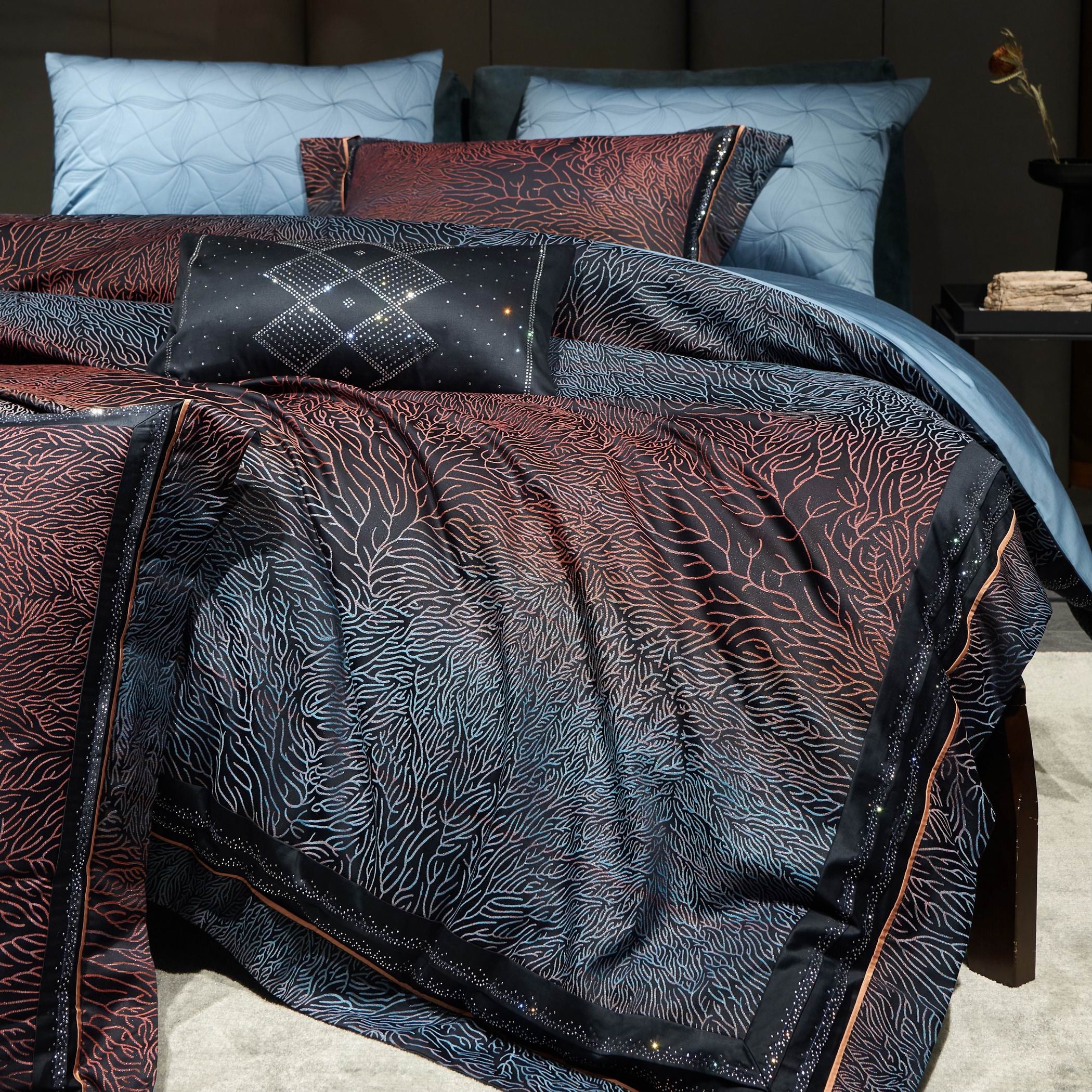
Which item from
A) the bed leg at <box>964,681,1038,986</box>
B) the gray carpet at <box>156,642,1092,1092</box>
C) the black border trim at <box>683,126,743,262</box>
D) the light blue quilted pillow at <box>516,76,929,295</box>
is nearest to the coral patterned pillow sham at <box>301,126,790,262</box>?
the black border trim at <box>683,126,743,262</box>

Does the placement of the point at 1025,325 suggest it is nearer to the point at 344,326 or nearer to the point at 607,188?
the point at 607,188

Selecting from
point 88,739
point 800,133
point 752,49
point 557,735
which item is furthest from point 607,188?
point 88,739

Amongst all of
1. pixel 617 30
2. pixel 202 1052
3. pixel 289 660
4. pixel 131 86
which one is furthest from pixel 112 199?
pixel 202 1052

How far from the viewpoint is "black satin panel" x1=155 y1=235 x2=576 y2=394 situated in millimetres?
1632

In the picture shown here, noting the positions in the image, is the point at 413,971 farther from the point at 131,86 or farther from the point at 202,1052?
the point at 131,86

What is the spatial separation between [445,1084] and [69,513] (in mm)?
673

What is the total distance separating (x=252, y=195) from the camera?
2.71 metres

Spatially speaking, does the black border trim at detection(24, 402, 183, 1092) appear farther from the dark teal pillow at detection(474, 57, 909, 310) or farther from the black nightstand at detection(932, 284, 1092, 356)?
the dark teal pillow at detection(474, 57, 909, 310)

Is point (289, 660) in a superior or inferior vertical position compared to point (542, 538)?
inferior

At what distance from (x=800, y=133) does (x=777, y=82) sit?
0.38 m

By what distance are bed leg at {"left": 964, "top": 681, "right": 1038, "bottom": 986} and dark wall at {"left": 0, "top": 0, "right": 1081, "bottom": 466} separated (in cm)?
221

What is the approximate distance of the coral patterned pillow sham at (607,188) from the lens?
90.5 inches

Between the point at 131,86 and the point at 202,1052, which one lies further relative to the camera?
the point at 131,86

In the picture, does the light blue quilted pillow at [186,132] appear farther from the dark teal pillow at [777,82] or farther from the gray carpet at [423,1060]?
the gray carpet at [423,1060]
